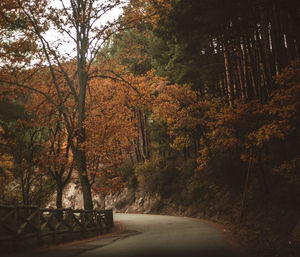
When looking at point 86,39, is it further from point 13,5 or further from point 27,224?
A: point 27,224

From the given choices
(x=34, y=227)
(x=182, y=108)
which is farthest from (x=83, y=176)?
(x=182, y=108)

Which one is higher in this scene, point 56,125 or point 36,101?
point 36,101

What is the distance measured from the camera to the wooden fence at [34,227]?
8242 millimetres

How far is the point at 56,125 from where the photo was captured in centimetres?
2047

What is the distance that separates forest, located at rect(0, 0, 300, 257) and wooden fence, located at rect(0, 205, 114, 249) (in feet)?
14.0

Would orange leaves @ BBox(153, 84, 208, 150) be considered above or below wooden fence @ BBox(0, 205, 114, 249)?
above

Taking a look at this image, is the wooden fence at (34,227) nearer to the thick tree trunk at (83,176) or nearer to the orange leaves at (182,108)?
the thick tree trunk at (83,176)

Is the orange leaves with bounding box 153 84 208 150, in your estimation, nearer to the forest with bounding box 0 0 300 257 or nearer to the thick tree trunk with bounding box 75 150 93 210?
the forest with bounding box 0 0 300 257

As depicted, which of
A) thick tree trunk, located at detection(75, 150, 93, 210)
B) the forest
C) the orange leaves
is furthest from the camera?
the orange leaves

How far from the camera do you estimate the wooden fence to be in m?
8.24

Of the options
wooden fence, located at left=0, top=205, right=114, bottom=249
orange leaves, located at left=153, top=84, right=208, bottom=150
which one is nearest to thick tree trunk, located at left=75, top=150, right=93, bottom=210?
wooden fence, located at left=0, top=205, right=114, bottom=249

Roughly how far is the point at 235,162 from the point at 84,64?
10.3m

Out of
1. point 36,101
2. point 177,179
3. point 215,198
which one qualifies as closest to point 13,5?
point 36,101

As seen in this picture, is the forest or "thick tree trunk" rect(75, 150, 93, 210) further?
"thick tree trunk" rect(75, 150, 93, 210)
